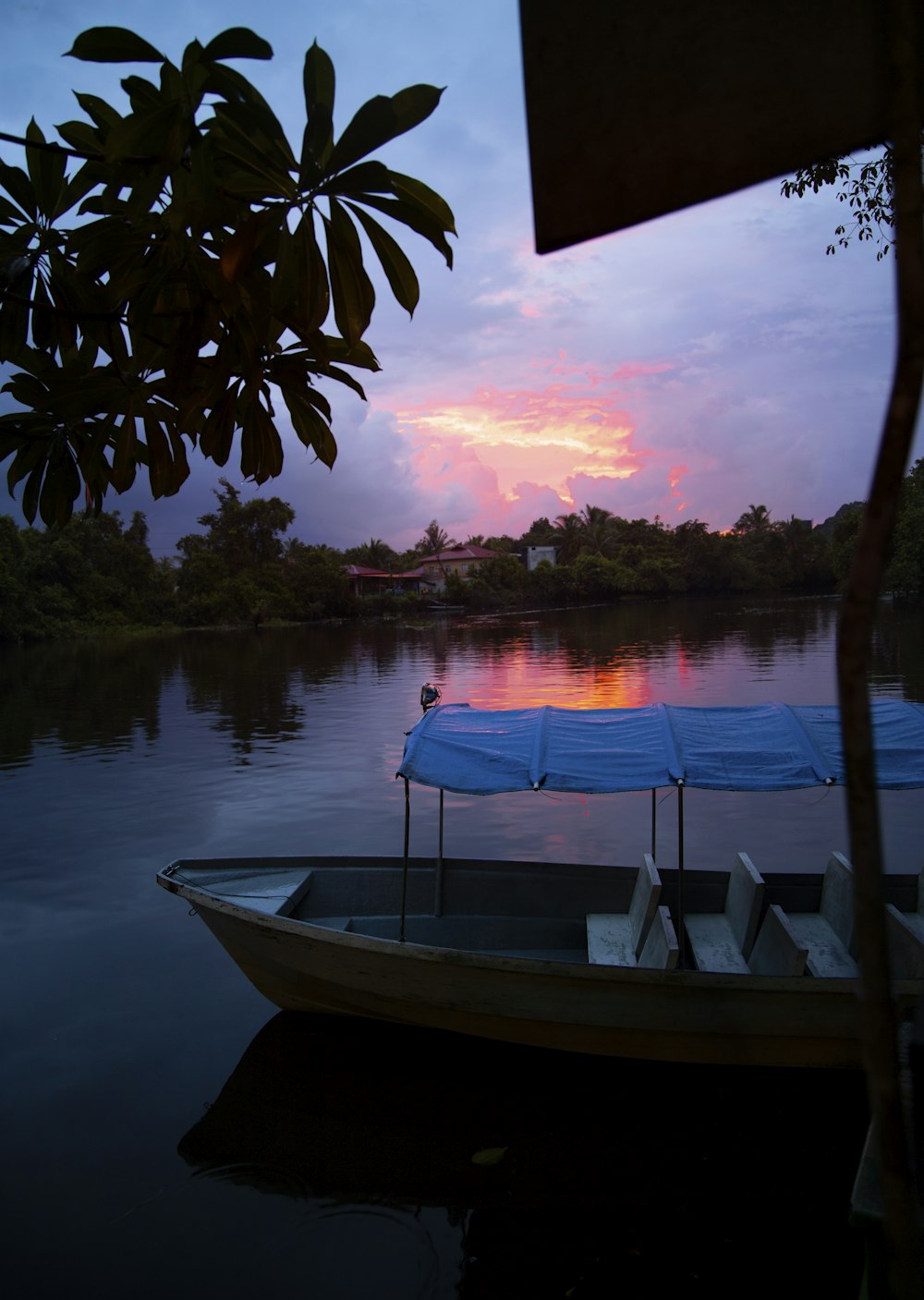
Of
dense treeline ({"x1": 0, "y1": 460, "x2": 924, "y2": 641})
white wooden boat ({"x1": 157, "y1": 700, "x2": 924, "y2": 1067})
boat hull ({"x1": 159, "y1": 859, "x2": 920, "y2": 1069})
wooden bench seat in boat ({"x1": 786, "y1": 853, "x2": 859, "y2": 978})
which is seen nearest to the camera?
boat hull ({"x1": 159, "y1": 859, "x2": 920, "y2": 1069})

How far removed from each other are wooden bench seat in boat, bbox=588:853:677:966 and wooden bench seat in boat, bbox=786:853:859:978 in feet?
2.59

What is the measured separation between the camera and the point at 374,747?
15555 millimetres

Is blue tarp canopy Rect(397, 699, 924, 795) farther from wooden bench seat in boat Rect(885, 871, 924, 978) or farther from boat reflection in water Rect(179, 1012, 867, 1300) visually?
boat reflection in water Rect(179, 1012, 867, 1300)

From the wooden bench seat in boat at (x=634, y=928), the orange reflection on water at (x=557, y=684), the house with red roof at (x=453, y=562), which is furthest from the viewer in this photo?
the house with red roof at (x=453, y=562)

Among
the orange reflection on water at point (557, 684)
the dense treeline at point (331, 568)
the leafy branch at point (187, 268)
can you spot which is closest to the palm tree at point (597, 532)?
the dense treeline at point (331, 568)

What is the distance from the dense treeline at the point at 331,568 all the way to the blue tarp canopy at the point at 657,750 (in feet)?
113

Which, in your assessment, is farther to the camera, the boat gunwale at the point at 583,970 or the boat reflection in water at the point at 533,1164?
the boat gunwale at the point at 583,970

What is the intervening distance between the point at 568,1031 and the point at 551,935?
3.17 ft

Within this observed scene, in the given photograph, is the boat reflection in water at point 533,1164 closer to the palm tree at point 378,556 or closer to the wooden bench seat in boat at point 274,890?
the wooden bench seat in boat at point 274,890

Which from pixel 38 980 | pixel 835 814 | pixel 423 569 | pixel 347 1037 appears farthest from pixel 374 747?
pixel 423 569

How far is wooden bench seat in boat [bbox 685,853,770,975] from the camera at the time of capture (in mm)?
5160

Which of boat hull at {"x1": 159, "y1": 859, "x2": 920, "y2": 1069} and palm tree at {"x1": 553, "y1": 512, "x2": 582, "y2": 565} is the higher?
palm tree at {"x1": 553, "y1": 512, "x2": 582, "y2": 565}

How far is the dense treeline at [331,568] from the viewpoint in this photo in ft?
147

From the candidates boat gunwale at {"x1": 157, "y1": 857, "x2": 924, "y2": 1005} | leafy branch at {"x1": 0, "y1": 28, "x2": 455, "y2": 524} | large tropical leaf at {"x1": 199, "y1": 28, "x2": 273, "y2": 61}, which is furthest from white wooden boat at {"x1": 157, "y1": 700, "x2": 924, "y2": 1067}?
large tropical leaf at {"x1": 199, "y1": 28, "x2": 273, "y2": 61}
